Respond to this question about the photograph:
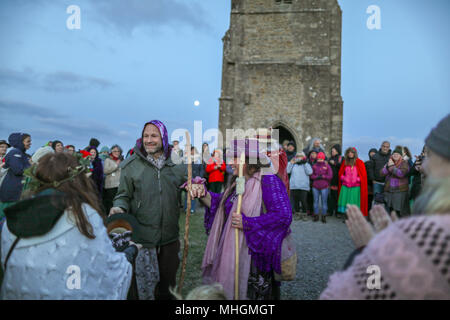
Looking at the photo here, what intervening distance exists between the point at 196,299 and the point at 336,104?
17005 mm

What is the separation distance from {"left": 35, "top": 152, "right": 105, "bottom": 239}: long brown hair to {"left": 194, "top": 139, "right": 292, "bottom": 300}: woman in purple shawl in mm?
1174

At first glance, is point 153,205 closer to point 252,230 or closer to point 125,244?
point 125,244

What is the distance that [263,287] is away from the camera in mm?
2730

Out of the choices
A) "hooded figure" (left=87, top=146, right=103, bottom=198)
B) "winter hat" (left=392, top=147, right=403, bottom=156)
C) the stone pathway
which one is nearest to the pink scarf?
the stone pathway

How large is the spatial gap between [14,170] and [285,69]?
15179 millimetres

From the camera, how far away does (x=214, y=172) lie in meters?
9.98

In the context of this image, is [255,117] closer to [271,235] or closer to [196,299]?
[271,235]

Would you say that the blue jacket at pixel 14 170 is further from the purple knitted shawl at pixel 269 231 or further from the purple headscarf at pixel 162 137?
the purple knitted shawl at pixel 269 231

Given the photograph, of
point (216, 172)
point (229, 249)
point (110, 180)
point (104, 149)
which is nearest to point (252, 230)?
point (229, 249)

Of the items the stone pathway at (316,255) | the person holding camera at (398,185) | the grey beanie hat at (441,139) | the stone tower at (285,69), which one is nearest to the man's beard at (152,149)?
the grey beanie hat at (441,139)

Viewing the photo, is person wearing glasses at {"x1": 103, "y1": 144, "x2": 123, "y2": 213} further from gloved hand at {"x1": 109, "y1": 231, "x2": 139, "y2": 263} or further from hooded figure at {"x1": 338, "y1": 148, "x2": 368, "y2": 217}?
hooded figure at {"x1": 338, "y1": 148, "x2": 368, "y2": 217}

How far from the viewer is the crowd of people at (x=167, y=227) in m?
1.17

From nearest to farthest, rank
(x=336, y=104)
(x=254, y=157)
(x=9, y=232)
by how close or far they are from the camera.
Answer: (x=9, y=232)
(x=254, y=157)
(x=336, y=104)
